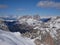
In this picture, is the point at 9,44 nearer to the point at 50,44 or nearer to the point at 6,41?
the point at 6,41

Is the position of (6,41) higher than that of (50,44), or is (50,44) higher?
(6,41)

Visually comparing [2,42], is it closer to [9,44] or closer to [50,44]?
[9,44]

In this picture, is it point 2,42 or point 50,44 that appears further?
point 50,44

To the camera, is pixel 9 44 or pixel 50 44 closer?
pixel 9 44

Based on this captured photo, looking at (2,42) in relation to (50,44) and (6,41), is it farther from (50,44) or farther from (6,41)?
(50,44)

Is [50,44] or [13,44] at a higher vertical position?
[13,44]

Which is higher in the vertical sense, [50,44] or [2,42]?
[2,42]

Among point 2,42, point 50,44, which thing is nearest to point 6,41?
point 2,42
